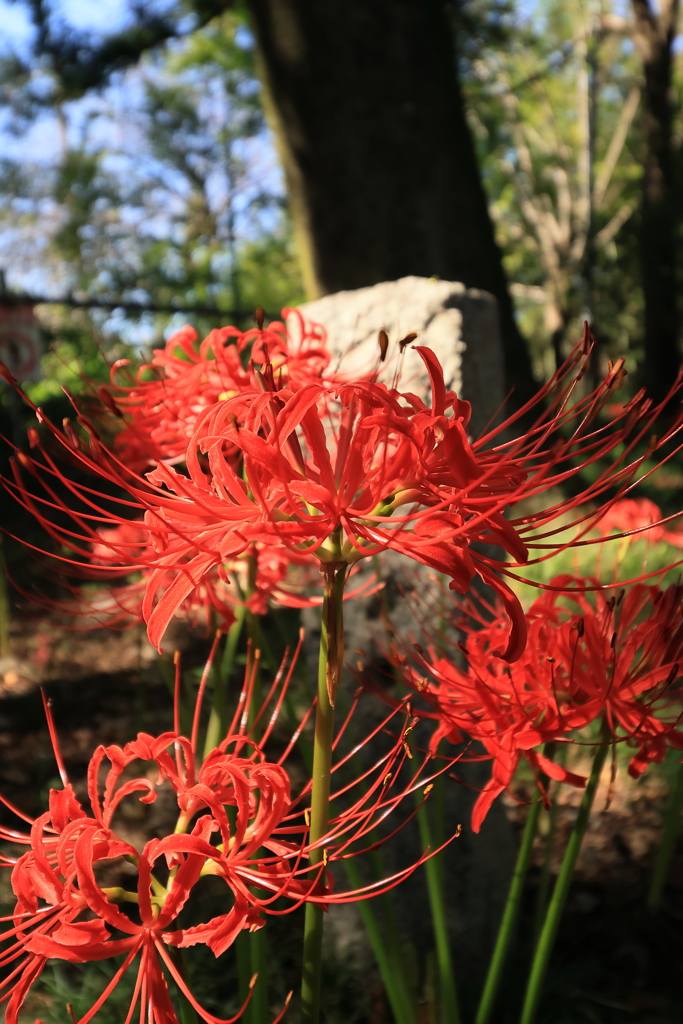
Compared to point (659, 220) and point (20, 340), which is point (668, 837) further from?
point (659, 220)

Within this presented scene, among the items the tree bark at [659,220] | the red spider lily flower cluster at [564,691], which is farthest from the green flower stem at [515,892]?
the tree bark at [659,220]

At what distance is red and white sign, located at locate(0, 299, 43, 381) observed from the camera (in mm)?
3957

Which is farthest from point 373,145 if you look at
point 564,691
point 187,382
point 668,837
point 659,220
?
point 659,220

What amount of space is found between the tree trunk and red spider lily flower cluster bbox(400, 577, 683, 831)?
3.28 metres

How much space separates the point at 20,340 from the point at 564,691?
3729 millimetres

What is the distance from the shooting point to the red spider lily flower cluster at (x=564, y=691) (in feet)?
3.24

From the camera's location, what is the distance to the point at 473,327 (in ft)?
6.64

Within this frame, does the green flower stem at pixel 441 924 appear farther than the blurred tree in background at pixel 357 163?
No

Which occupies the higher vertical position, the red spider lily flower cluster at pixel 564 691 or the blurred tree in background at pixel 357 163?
the blurred tree in background at pixel 357 163

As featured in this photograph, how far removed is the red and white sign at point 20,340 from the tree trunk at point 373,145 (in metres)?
1.51

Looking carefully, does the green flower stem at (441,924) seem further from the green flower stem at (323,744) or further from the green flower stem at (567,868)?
the green flower stem at (323,744)

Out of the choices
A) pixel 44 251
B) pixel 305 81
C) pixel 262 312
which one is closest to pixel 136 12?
pixel 305 81

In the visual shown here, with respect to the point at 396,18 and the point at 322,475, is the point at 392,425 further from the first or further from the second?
the point at 396,18

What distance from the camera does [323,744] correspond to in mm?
805
